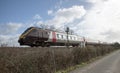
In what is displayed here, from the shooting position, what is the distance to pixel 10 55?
12984 millimetres

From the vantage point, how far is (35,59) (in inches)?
615

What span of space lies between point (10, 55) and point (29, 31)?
38.1ft

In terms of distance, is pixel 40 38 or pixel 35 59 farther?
pixel 40 38

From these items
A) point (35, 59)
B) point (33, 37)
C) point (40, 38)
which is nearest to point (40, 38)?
point (40, 38)

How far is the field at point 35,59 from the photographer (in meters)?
12.5

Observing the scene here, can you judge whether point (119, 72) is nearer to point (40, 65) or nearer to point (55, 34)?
point (40, 65)

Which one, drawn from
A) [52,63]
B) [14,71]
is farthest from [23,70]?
[52,63]

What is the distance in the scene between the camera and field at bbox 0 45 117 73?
1250cm

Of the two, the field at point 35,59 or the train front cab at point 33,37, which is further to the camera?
the train front cab at point 33,37

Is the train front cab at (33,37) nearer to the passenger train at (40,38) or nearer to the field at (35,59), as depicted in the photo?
the passenger train at (40,38)

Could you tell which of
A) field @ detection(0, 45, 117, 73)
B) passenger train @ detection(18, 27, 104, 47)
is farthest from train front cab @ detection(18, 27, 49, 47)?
field @ detection(0, 45, 117, 73)

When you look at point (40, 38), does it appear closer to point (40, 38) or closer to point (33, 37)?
point (40, 38)

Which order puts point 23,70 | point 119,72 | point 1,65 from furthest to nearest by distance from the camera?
point 119,72, point 23,70, point 1,65

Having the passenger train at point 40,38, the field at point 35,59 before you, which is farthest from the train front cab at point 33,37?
the field at point 35,59
